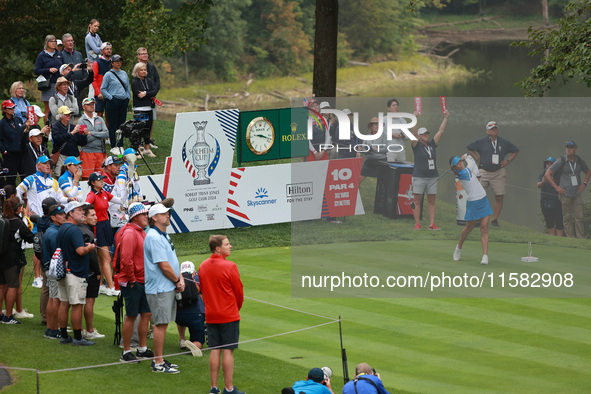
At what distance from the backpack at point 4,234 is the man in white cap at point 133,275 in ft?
6.10

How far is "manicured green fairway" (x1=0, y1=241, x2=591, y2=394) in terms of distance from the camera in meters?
11.1

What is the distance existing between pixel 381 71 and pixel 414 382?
53637 millimetres

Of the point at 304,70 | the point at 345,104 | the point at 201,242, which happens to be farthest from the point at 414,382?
the point at 304,70

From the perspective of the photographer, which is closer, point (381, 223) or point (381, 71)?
point (381, 223)

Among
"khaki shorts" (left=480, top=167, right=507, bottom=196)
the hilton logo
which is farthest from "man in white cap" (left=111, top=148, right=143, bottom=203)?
"khaki shorts" (left=480, top=167, right=507, bottom=196)

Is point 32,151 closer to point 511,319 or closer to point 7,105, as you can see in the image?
point 7,105

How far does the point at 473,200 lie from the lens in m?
16.7

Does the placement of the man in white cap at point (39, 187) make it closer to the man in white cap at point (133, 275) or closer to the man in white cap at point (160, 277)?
the man in white cap at point (133, 275)

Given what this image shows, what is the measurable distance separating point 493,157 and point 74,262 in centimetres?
839

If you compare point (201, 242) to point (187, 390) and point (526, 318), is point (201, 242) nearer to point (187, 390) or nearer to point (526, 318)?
point (526, 318)

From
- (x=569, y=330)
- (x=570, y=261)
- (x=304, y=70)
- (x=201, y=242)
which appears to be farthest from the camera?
(x=304, y=70)

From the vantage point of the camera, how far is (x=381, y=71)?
6359 cm

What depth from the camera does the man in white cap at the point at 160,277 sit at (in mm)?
10836

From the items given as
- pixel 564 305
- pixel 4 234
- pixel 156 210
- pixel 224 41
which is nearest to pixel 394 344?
pixel 564 305
